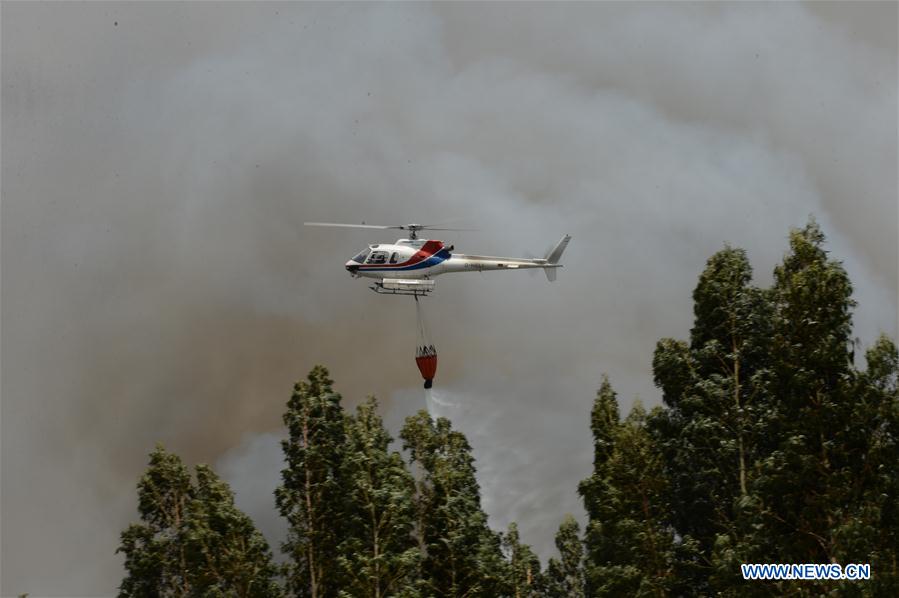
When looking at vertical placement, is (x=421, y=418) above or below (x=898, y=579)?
above

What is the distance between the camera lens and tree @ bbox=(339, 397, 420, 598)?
95.8 meters

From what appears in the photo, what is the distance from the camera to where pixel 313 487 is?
108125mm

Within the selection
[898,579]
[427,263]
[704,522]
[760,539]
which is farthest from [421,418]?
[898,579]

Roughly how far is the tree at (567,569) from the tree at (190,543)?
29.2m

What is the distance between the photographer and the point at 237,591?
102 metres

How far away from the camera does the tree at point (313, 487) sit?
107312 mm

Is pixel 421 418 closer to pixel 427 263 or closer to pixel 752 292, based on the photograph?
pixel 427 263

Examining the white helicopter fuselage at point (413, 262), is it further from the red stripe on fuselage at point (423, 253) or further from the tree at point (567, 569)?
the tree at point (567, 569)

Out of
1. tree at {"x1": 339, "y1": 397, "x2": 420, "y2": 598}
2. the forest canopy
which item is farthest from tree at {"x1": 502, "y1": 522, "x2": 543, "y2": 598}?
tree at {"x1": 339, "y1": 397, "x2": 420, "y2": 598}

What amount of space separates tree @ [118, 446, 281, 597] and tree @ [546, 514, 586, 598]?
29.2 metres

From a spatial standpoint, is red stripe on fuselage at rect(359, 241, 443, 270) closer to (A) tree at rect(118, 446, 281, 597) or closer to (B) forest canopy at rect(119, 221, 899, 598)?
(B) forest canopy at rect(119, 221, 899, 598)

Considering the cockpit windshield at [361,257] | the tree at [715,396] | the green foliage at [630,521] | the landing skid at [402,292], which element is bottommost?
the green foliage at [630,521]

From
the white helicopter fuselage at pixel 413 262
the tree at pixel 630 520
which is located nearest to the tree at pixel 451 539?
Result: the tree at pixel 630 520

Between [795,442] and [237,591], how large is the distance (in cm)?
4168
